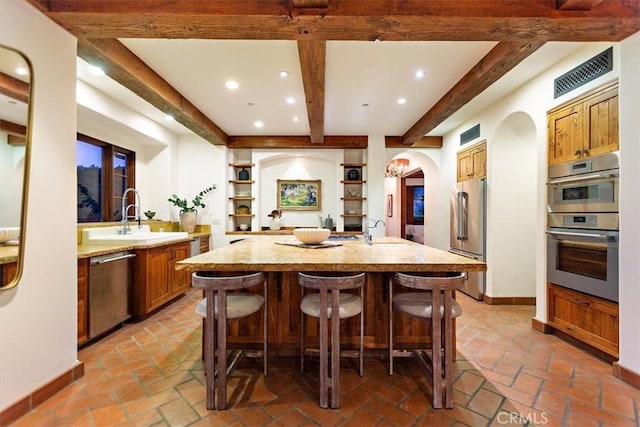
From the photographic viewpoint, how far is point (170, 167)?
4988 mm

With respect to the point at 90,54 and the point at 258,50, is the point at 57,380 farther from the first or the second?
the point at 258,50

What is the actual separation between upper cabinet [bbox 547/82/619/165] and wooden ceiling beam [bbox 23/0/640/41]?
1.95 ft

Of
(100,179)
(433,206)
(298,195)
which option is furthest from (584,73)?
(100,179)

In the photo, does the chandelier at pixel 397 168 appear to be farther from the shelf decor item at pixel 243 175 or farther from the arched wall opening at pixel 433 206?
the shelf decor item at pixel 243 175

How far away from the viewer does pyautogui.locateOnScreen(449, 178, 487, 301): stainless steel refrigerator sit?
154 inches

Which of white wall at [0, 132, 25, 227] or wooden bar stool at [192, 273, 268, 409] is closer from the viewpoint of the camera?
white wall at [0, 132, 25, 227]

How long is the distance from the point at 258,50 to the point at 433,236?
478cm

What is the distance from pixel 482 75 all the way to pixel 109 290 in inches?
163

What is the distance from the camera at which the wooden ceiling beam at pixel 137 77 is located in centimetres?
225

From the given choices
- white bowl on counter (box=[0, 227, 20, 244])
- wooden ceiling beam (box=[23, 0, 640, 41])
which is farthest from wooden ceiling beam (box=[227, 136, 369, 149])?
white bowl on counter (box=[0, 227, 20, 244])

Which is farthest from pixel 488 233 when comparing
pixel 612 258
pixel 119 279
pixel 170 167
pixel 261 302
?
pixel 170 167

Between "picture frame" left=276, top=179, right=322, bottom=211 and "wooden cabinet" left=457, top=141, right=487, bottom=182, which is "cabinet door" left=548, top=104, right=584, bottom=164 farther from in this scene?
"picture frame" left=276, top=179, right=322, bottom=211

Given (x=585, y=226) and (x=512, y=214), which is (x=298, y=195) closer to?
(x=512, y=214)

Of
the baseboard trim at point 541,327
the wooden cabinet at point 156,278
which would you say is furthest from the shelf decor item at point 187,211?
the baseboard trim at point 541,327
